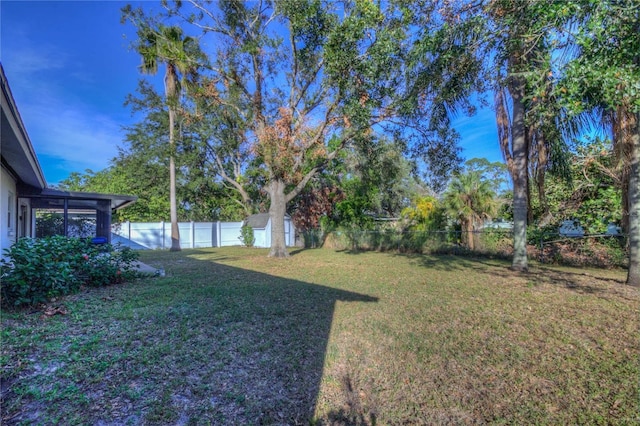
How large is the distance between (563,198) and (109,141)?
91.4 feet

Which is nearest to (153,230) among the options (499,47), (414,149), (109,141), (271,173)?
A: (109,141)

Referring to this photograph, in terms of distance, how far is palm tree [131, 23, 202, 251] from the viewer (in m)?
→ 11.8

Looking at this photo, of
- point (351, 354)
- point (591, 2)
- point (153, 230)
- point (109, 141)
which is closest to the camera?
point (351, 354)

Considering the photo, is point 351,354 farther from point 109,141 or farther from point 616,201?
point 109,141

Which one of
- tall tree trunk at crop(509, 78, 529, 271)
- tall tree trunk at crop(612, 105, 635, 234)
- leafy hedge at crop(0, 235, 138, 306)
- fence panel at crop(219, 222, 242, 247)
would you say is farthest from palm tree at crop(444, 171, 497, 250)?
fence panel at crop(219, 222, 242, 247)

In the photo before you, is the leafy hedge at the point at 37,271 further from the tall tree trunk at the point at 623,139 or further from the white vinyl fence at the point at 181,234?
the white vinyl fence at the point at 181,234

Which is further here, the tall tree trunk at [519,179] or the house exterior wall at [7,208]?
the tall tree trunk at [519,179]

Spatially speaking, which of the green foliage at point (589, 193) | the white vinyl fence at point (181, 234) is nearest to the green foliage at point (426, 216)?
the green foliage at point (589, 193)

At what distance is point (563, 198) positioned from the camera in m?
11.0

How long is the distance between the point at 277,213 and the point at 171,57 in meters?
7.35

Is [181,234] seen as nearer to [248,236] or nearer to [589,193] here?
[248,236]

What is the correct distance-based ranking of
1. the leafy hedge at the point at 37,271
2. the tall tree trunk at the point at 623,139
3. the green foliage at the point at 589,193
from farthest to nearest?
the green foliage at the point at 589,193
the tall tree trunk at the point at 623,139
the leafy hedge at the point at 37,271

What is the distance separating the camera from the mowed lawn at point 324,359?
2295 mm

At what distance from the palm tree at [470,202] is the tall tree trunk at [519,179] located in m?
4.35
